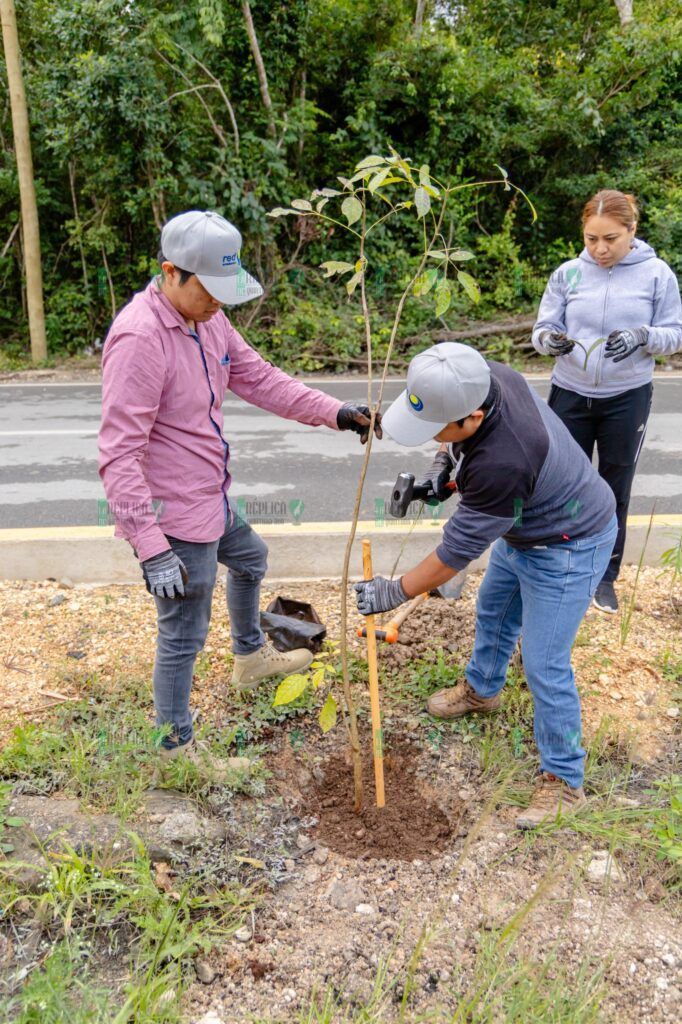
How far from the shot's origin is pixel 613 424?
343 centimetres

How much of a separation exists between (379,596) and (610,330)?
69.9 inches

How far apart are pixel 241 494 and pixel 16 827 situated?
3.21 meters

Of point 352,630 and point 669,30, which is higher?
point 669,30

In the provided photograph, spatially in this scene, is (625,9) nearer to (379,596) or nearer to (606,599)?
(606,599)

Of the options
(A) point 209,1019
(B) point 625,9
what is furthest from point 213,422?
(B) point 625,9

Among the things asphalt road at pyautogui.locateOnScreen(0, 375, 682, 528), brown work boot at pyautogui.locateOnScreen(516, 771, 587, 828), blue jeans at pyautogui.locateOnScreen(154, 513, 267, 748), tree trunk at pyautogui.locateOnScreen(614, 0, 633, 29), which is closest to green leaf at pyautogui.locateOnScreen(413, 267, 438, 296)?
blue jeans at pyautogui.locateOnScreen(154, 513, 267, 748)

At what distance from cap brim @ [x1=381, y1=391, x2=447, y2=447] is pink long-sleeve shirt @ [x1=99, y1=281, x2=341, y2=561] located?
656 millimetres

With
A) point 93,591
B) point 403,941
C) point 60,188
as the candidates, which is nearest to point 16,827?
point 403,941

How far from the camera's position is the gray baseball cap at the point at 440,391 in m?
2.02

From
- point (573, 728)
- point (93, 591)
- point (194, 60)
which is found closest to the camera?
point (573, 728)

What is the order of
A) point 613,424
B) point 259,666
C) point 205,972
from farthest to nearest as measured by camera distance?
point 613,424 < point 259,666 < point 205,972

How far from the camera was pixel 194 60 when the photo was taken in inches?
377

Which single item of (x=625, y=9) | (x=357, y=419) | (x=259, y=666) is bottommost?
(x=259, y=666)

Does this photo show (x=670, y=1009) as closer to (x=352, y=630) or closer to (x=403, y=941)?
(x=403, y=941)
